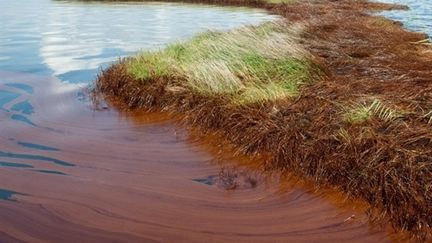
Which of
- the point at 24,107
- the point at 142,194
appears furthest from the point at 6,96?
the point at 142,194

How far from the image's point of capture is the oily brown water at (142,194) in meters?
4.11

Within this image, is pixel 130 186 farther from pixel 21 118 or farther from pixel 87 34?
pixel 87 34

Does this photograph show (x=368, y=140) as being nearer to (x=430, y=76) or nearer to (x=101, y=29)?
(x=430, y=76)

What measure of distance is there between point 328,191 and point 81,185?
279cm

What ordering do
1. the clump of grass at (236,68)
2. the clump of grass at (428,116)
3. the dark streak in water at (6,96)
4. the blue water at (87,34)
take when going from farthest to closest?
the blue water at (87,34) < the dark streak in water at (6,96) < the clump of grass at (236,68) < the clump of grass at (428,116)

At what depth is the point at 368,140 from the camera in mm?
5051

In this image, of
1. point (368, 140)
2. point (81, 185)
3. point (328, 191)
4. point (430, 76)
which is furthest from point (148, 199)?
point (430, 76)

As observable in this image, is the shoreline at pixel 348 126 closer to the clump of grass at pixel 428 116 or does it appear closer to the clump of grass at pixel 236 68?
the clump of grass at pixel 428 116

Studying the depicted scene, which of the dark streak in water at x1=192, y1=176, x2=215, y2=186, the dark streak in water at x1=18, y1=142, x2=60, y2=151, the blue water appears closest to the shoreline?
the dark streak in water at x1=192, y1=176, x2=215, y2=186

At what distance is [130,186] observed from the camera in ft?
16.4

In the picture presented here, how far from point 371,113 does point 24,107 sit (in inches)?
233

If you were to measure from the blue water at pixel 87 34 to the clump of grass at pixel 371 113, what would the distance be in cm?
640

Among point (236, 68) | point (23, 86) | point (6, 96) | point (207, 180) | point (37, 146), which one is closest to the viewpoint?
point (207, 180)

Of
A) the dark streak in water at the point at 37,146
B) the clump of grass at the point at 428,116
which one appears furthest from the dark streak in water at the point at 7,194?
the clump of grass at the point at 428,116
